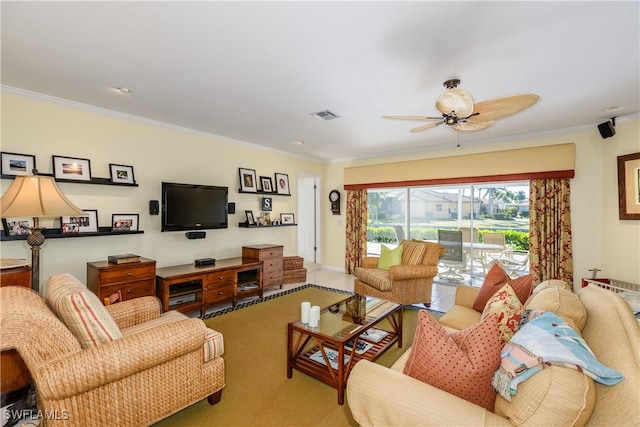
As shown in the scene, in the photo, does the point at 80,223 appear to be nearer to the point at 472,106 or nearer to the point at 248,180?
the point at 248,180

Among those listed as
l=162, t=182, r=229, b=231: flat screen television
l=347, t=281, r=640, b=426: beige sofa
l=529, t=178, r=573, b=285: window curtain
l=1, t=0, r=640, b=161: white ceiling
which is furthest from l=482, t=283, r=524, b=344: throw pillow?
l=162, t=182, r=229, b=231: flat screen television

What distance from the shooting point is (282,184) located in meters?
5.63

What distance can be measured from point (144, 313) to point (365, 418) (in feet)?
6.37

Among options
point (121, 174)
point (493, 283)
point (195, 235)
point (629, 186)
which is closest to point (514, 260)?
point (629, 186)

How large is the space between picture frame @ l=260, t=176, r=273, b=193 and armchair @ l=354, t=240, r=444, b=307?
2233 mm

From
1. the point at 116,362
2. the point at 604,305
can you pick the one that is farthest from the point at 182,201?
the point at 604,305

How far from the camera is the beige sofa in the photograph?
3.12 ft

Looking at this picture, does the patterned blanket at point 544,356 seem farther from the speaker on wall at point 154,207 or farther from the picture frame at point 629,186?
the speaker on wall at point 154,207

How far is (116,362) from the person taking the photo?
1.48 m

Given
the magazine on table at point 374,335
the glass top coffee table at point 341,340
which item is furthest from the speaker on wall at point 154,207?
the magazine on table at point 374,335

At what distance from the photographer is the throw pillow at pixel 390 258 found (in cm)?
425

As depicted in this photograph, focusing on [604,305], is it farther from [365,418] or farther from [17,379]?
[17,379]

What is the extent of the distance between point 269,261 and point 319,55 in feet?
10.7

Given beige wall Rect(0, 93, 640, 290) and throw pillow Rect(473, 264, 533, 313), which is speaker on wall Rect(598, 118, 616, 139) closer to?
beige wall Rect(0, 93, 640, 290)
